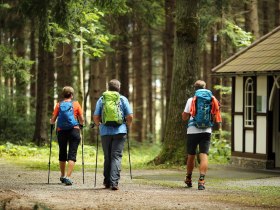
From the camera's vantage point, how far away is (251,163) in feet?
67.4

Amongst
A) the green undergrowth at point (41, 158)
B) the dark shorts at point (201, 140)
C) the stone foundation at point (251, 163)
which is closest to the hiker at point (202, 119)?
the dark shorts at point (201, 140)

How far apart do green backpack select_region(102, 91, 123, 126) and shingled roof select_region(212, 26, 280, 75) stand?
23.2ft

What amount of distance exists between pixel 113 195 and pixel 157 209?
1983mm

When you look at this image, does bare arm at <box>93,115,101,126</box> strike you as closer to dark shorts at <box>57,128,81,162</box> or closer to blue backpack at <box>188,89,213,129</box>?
dark shorts at <box>57,128,81,162</box>

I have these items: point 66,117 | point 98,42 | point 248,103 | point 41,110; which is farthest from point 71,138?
point 41,110

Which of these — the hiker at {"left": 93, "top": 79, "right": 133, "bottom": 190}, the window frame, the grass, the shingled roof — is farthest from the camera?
the window frame

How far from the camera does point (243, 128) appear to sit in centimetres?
2119

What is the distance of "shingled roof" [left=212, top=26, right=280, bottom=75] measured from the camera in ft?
63.7

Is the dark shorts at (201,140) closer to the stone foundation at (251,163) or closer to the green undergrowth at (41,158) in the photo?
the green undergrowth at (41,158)

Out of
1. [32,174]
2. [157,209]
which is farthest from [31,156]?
[157,209]

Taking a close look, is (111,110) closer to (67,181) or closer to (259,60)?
(67,181)

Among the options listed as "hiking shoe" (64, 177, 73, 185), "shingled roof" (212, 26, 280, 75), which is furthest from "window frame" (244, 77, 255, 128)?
"hiking shoe" (64, 177, 73, 185)

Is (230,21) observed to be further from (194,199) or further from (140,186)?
(194,199)

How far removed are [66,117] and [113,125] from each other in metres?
1.32
